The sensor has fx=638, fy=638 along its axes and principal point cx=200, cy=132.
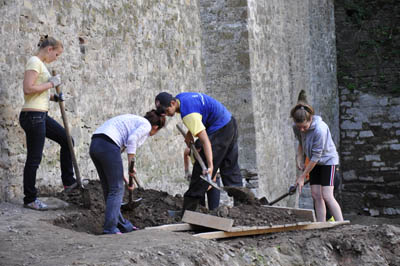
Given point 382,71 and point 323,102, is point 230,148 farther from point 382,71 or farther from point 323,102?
point 382,71

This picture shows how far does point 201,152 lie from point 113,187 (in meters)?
1.36

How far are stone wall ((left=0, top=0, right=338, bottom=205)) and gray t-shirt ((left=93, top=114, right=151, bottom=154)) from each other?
1.23m

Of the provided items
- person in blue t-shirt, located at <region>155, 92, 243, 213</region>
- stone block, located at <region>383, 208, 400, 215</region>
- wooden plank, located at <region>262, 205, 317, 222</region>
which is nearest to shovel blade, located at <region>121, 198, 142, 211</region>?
person in blue t-shirt, located at <region>155, 92, 243, 213</region>

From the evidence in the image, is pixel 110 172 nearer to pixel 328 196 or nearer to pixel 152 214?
pixel 152 214

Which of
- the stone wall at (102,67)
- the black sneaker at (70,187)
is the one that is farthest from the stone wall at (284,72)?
the black sneaker at (70,187)

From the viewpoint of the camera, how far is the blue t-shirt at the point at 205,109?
545cm

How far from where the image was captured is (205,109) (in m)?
5.75

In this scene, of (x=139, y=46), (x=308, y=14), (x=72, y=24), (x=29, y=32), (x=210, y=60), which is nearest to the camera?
(x=29, y=32)

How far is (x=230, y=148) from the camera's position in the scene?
243 inches

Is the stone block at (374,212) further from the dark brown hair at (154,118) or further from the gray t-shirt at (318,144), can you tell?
the dark brown hair at (154,118)

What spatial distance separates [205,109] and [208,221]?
114cm

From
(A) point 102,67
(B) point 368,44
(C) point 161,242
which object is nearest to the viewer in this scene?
(C) point 161,242

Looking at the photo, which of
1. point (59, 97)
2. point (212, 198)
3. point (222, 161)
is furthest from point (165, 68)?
point (59, 97)

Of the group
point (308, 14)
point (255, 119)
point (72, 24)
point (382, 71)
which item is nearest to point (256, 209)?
point (72, 24)
